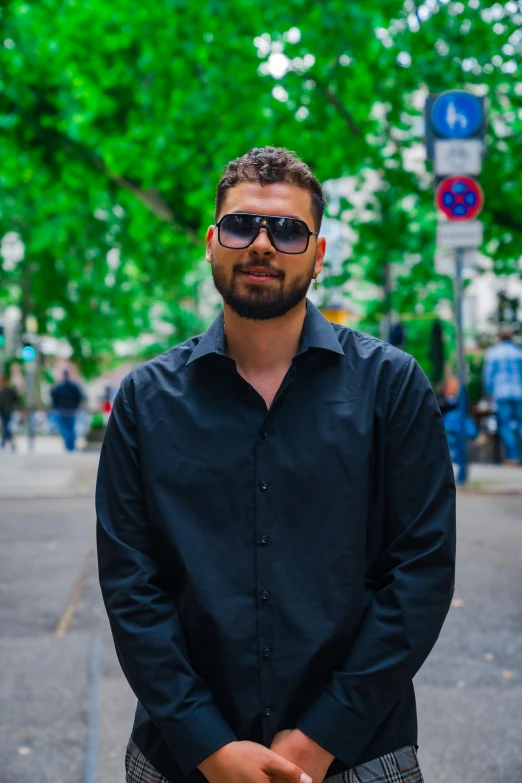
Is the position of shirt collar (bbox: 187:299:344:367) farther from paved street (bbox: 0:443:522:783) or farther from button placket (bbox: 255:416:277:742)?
paved street (bbox: 0:443:522:783)

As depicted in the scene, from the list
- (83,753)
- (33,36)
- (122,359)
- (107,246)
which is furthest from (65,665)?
(122,359)

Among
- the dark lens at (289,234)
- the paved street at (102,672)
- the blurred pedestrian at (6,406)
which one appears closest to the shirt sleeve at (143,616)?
the dark lens at (289,234)

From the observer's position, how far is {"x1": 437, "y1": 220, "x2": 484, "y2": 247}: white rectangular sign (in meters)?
10.8

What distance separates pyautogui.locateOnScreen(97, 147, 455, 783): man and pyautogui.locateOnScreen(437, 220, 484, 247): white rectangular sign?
→ 29.3 ft

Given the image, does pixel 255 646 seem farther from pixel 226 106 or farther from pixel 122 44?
pixel 122 44

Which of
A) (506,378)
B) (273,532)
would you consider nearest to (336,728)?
(273,532)

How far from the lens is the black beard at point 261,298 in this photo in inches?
79.5

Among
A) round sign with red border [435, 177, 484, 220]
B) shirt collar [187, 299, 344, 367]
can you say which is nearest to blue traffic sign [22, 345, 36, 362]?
round sign with red border [435, 177, 484, 220]

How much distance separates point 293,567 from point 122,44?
16311 millimetres

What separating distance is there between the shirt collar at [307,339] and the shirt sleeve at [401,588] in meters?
0.17

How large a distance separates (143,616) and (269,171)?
869mm

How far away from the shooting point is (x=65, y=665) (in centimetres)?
504

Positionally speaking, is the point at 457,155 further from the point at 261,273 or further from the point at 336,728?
the point at 336,728

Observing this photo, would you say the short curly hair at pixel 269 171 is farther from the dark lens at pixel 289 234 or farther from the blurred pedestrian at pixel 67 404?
the blurred pedestrian at pixel 67 404
